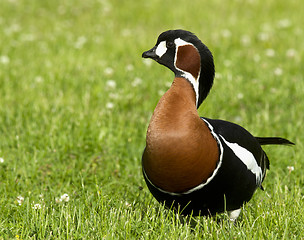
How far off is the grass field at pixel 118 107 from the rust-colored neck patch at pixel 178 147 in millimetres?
342

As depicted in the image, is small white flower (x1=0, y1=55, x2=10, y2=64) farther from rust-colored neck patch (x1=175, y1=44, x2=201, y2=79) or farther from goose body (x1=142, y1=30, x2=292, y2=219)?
rust-colored neck patch (x1=175, y1=44, x2=201, y2=79)

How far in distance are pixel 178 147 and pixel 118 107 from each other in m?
3.09

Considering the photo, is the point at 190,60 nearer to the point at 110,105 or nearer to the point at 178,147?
the point at 178,147

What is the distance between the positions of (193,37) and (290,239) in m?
1.53

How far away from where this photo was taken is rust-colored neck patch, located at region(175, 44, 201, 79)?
10.9ft

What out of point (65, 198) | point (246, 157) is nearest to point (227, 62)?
point (246, 157)

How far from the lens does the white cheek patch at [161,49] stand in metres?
3.45

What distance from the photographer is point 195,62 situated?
3336mm

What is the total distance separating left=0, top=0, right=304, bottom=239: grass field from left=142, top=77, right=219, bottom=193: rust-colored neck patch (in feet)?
1.12

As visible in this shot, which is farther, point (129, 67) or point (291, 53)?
point (291, 53)

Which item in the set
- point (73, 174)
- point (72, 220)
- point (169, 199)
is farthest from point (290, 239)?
point (73, 174)

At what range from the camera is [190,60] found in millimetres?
3332

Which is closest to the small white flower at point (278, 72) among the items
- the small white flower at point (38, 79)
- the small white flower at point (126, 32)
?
the small white flower at point (126, 32)

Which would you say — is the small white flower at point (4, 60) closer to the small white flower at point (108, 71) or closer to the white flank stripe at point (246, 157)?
the small white flower at point (108, 71)
